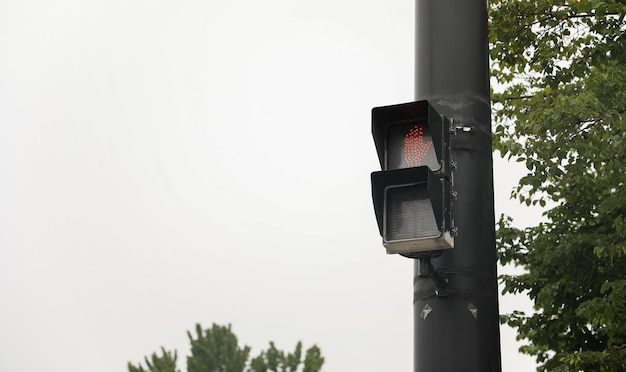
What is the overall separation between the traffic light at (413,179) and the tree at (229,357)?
3883cm

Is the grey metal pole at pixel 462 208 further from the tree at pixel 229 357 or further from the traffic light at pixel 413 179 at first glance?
the tree at pixel 229 357

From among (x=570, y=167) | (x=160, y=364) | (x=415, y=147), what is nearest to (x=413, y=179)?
(x=415, y=147)

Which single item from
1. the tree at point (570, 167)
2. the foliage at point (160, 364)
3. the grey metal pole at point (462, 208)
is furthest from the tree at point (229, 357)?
the grey metal pole at point (462, 208)

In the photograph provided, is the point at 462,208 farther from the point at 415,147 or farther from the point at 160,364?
the point at 160,364

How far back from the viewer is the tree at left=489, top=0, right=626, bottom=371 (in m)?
12.6

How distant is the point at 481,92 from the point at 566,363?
1010 cm

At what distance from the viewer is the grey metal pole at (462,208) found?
4.60 meters

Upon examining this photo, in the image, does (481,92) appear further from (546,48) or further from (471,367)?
(546,48)

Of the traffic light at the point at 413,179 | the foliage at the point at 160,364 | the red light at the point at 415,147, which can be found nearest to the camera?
the traffic light at the point at 413,179

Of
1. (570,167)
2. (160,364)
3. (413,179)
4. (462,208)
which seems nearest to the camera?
(413,179)

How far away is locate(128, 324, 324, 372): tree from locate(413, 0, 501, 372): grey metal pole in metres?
38.6

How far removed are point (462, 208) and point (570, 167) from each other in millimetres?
10766

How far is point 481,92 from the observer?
512cm

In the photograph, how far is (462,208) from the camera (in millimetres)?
4781
